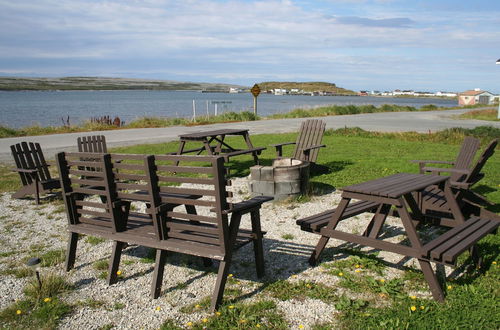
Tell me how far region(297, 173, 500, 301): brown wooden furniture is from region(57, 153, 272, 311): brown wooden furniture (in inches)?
28.6

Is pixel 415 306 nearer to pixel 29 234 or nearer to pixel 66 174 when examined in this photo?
pixel 66 174

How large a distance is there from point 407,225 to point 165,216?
6.83 feet

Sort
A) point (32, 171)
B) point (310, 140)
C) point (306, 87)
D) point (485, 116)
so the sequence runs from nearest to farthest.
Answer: point (32, 171) → point (310, 140) → point (485, 116) → point (306, 87)

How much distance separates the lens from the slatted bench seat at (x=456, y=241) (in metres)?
3.38

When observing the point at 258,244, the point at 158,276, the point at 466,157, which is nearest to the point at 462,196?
the point at 466,157

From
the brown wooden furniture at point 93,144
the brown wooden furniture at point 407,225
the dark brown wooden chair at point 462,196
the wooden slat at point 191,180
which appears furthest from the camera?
the brown wooden furniture at point 93,144

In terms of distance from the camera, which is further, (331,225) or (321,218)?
(321,218)

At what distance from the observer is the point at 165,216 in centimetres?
373

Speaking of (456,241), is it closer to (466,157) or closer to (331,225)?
(331,225)

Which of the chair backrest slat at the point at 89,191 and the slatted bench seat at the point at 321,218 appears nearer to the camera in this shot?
the chair backrest slat at the point at 89,191

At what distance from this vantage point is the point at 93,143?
7820 millimetres

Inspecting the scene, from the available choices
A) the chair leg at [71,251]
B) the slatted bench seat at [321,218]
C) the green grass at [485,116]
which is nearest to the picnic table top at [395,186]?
the slatted bench seat at [321,218]

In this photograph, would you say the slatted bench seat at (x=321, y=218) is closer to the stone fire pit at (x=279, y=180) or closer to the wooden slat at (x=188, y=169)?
the wooden slat at (x=188, y=169)

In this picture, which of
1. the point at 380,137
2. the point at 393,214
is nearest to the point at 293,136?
the point at 380,137
